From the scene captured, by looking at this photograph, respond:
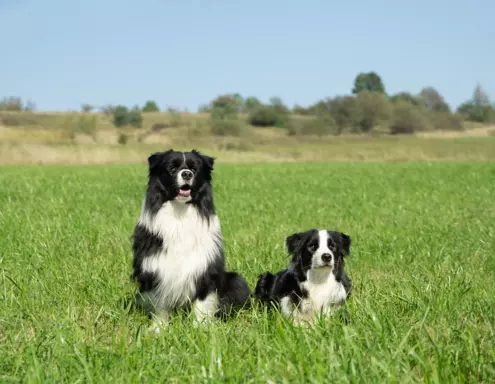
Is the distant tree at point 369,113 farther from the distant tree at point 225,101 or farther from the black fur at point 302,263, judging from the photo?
the black fur at point 302,263

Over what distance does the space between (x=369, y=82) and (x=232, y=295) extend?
151 metres

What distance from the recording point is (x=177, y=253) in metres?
4.78

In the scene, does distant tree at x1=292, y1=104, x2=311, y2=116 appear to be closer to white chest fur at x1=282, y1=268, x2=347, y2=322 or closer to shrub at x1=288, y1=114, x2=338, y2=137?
shrub at x1=288, y1=114, x2=338, y2=137

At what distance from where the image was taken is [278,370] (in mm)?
2861

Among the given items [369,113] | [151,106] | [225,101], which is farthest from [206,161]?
[151,106]

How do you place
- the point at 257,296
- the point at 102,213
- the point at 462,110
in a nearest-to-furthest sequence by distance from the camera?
the point at 257,296 → the point at 102,213 → the point at 462,110

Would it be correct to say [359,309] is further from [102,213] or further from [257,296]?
[102,213]

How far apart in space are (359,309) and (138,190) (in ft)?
39.8

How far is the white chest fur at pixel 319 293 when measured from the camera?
4742 mm

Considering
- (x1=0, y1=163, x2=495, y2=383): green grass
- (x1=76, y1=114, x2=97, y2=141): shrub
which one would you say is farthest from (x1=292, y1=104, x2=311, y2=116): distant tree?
(x1=0, y1=163, x2=495, y2=383): green grass

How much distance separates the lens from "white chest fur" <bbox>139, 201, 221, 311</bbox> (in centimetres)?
475

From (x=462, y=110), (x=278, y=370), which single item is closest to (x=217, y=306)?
(x=278, y=370)

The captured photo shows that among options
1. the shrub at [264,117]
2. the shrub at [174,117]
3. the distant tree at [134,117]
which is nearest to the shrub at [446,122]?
the shrub at [264,117]

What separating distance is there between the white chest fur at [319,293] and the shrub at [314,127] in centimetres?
7008
